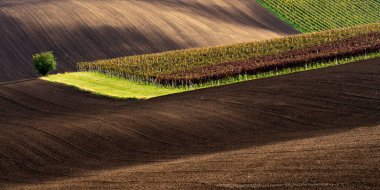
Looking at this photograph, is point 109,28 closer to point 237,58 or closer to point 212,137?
point 237,58

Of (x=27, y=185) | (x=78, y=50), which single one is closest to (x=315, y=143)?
(x=27, y=185)

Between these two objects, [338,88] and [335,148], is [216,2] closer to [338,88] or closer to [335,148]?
[338,88]

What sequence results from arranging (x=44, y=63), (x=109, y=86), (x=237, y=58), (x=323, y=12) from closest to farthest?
(x=109, y=86) → (x=237, y=58) → (x=44, y=63) → (x=323, y=12)

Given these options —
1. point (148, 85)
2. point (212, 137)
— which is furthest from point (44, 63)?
point (212, 137)

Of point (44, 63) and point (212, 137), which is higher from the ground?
point (212, 137)

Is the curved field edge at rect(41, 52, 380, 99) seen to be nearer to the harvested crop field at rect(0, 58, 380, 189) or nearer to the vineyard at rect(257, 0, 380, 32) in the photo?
the harvested crop field at rect(0, 58, 380, 189)
